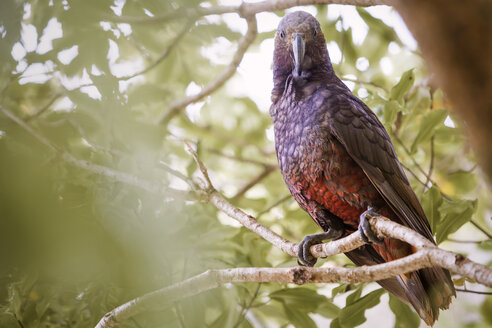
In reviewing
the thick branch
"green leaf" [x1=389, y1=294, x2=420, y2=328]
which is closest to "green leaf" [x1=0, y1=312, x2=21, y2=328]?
the thick branch

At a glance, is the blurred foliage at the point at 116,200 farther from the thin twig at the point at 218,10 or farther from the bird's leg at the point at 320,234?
the bird's leg at the point at 320,234

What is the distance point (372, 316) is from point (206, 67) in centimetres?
224

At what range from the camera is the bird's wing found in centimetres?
149

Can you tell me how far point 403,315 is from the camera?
1.85 metres

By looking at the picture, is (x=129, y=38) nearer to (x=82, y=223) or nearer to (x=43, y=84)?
(x=43, y=84)

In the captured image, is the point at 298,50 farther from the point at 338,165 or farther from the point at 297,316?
the point at 297,316

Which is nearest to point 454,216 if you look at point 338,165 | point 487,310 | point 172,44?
point 338,165

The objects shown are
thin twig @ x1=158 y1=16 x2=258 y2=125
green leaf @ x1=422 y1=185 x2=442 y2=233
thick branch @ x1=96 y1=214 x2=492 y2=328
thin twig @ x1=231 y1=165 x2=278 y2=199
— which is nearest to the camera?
thick branch @ x1=96 y1=214 x2=492 y2=328

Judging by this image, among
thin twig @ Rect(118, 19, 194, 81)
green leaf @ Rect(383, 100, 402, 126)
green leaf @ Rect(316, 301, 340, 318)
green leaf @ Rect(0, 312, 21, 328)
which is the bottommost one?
green leaf @ Rect(316, 301, 340, 318)

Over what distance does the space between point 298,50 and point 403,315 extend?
3.94 ft

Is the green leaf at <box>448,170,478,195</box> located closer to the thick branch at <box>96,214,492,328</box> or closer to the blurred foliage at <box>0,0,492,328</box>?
the blurred foliage at <box>0,0,492,328</box>

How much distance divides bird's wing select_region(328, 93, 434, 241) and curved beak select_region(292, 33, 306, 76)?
0.18 meters

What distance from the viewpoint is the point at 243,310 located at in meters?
1.94

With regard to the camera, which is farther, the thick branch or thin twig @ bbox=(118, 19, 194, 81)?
thin twig @ bbox=(118, 19, 194, 81)
